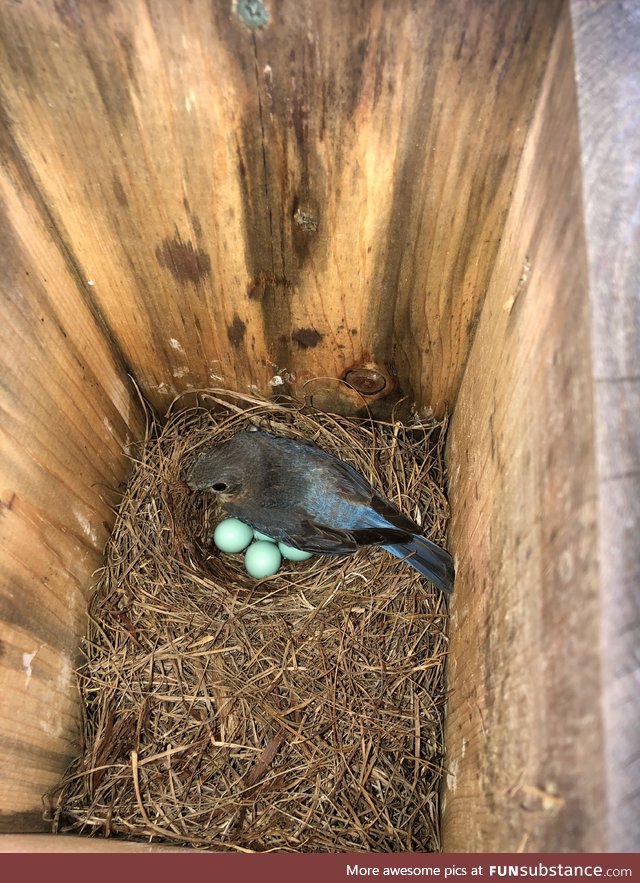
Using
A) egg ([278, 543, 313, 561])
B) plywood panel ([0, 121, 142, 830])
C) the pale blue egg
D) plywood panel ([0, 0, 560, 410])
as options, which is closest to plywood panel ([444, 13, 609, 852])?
plywood panel ([0, 0, 560, 410])

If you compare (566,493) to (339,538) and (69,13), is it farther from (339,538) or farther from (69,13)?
(69,13)

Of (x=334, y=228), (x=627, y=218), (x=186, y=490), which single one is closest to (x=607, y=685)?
(x=627, y=218)

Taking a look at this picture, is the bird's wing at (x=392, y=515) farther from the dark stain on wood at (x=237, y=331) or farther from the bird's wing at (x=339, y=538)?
the dark stain on wood at (x=237, y=331)

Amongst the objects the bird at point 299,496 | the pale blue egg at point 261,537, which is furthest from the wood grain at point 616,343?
the pale blue egg at point 261,537

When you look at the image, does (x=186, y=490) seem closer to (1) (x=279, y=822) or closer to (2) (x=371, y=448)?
(2) (x=371, y=448)

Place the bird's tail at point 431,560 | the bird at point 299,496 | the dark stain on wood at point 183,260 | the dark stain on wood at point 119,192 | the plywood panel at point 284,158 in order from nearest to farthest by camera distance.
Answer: the plywood panel at point 284,158, the dark stain on wood at point 119,192, the dark stain on wood at point 183,260, the bird's tail at point 431,560, the bird at point 299,496

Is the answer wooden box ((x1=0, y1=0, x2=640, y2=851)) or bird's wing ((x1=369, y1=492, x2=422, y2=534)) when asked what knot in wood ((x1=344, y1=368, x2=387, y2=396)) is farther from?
bird's wing ((x1=369, y1=492, x2=422, y2=534))
